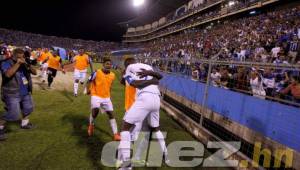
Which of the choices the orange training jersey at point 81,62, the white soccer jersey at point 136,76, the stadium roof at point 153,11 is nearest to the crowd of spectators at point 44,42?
the stadium roof at point 153,11

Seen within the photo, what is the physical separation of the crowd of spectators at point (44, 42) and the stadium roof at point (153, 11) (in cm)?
967

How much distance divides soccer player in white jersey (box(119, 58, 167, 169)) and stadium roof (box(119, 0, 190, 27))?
169 feet

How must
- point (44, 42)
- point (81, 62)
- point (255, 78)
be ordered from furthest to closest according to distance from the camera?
point (44, 42), point (81, 62), point (255, 78)

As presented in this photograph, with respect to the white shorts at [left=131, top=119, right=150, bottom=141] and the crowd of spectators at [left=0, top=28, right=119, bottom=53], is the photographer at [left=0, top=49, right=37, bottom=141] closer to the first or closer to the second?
the white shorts at [left=131, top=119, right=150, bottom=141]

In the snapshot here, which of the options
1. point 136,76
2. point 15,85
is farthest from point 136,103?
point 15,85

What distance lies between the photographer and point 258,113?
6.73 meters

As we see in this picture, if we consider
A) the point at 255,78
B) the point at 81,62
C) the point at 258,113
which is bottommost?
the point at 258,113

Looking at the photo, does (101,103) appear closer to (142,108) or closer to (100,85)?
(100,85)

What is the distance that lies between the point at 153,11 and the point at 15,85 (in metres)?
66.6

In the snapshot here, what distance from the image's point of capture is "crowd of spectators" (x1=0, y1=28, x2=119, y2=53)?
7144 centimetres

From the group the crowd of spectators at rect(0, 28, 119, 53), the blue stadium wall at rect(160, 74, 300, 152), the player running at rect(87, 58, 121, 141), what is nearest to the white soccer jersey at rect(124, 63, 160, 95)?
the player running at rect(87, 58, 121, 141)

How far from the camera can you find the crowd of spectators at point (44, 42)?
71438 millimetres

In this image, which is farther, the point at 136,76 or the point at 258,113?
the point at 258,113

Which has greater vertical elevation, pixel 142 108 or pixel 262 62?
pixel 262 62
